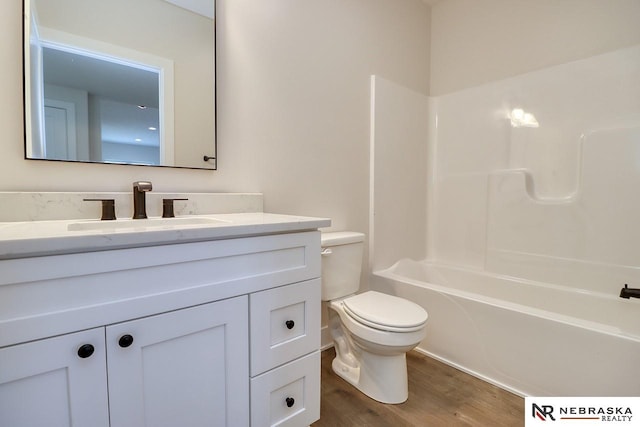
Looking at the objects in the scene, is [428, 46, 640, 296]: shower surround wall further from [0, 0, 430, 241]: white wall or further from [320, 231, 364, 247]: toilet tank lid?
[320, 231, 364, 247]: toilet tank lid

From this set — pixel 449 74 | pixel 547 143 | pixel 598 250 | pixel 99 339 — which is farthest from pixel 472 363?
pixel 449 74

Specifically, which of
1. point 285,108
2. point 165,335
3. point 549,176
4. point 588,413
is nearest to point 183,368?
point 165,335

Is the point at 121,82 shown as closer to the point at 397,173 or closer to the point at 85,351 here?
the point at 85,351

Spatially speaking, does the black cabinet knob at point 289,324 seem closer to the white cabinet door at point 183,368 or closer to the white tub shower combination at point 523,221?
the white cabinet door at point 183,368

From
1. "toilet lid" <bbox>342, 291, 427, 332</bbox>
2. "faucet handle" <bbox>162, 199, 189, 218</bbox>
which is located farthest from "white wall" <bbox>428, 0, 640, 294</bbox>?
"faucet handle" <bbox>162, 199, 189, 218</bbox>

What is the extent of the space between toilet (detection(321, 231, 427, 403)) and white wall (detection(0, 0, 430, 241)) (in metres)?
0.33

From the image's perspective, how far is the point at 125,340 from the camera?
2.49ft

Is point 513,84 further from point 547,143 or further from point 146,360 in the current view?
point 146,360

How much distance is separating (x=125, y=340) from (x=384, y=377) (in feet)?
3.95

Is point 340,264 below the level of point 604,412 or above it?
above

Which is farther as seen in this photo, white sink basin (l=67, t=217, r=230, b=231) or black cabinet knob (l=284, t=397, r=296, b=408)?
black cabinet knob (l=284, t=397, r=296, b=408)

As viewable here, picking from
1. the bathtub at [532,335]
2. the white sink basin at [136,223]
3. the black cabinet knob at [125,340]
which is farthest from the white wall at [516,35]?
the black cabinet knob at [125,340]

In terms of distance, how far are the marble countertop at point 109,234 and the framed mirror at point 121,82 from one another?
1.04ft

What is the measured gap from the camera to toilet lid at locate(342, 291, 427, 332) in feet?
4.51
